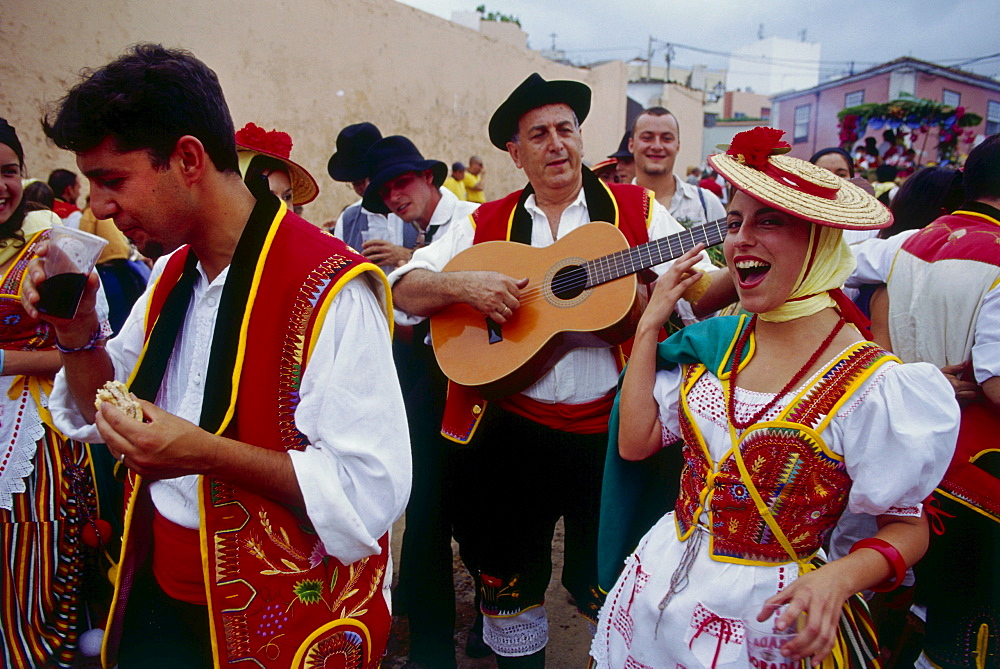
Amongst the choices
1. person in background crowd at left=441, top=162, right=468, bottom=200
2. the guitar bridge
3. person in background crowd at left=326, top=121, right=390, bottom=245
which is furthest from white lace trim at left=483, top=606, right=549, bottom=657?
person in background crowd at left=441, top=162, right=468, bottom=200

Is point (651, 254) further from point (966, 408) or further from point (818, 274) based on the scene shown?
point (966, 408)

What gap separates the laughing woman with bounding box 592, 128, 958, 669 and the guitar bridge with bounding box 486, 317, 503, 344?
1039 millimetres

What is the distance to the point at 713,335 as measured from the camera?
1821 mm

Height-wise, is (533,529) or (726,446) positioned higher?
(726,446)

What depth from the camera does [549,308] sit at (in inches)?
104

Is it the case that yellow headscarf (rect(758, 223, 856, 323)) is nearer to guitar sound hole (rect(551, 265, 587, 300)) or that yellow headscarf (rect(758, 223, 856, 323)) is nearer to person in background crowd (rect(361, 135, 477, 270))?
guitar sound hole (rect(551, 265, 587, 300))

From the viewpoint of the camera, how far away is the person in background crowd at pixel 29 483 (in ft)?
8.11

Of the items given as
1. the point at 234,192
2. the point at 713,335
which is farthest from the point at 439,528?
the point at 234,192

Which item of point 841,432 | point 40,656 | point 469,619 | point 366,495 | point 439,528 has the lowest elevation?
point 469,619

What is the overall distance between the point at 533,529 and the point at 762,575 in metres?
1.23

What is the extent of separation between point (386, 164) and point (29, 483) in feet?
7.59

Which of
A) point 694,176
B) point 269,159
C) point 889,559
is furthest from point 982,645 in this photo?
point 694,176

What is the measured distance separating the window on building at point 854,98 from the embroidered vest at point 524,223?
112 feet

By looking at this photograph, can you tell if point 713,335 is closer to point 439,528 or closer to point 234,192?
point 234,192
